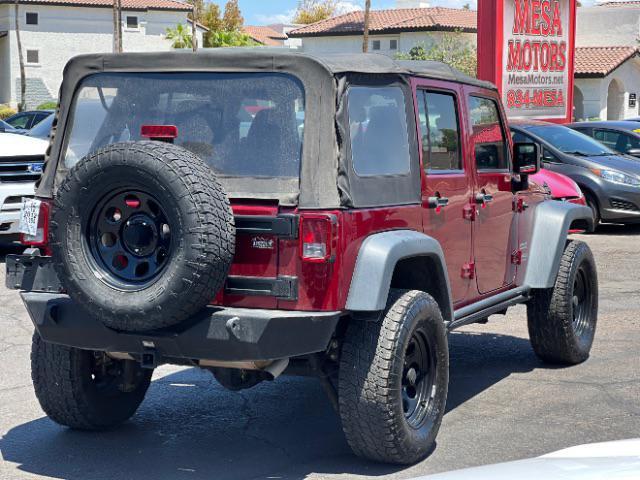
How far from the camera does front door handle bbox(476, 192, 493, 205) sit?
6.55m

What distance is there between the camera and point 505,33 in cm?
2194

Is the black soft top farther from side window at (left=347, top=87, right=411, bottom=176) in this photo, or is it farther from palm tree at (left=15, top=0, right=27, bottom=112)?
palm tree at (left=15, top=0, right=27, bottom=112)

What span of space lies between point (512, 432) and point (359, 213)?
168 centimetres

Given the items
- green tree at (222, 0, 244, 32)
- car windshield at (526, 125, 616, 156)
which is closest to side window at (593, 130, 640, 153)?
car windshield at (526, 125, 616, 156)

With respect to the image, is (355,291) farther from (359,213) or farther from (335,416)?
(335,416)

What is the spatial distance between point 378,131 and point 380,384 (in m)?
1.25

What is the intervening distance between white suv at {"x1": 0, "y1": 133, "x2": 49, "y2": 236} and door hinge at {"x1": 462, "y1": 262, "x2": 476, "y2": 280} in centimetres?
642

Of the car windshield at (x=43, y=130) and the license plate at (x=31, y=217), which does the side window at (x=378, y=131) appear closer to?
the license plate at (x=31, y=217)

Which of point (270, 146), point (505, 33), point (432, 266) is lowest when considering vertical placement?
point (432, 266)

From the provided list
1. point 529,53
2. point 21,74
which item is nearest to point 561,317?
point 529,53

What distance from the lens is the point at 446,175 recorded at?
6.18 meters

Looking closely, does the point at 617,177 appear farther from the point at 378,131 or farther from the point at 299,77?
the point at 299,77

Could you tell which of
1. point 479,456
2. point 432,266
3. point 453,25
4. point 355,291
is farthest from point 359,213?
point 453,25

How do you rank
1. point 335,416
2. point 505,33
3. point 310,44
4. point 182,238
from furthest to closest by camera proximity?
point 310,44
point 505,33
point 335,416
point 182,238
